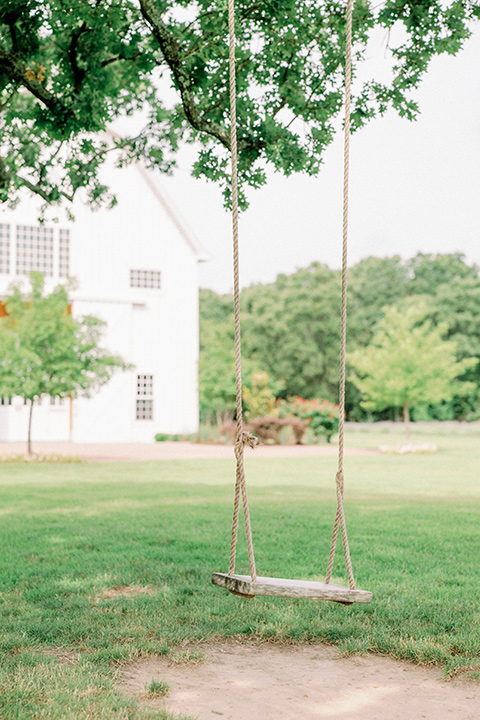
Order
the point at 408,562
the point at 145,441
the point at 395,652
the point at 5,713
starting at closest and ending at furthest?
the point at 5,713, the point at 395,652, the point at 408,562, the point at 145,441

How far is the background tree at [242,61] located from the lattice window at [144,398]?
18194 millimetres

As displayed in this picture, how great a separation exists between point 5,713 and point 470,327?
47.8 meters

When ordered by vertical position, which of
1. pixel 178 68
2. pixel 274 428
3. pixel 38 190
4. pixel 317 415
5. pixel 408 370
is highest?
pixel 178 68

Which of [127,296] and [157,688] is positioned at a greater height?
[127,296]

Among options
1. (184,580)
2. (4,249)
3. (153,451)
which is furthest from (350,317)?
(184,580)

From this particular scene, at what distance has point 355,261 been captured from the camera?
5759cm

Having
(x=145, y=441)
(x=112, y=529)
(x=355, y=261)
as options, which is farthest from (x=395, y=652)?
(x=355, y=261)

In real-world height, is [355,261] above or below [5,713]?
above

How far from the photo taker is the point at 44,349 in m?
16.1

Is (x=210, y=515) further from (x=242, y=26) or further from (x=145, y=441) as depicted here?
(x=145, y=441)

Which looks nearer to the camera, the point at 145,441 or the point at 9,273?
the point at 9,273

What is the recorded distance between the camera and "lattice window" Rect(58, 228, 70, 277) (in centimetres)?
2417

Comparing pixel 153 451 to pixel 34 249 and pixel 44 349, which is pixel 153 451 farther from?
pixel 34 249

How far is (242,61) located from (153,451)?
14972 mm
